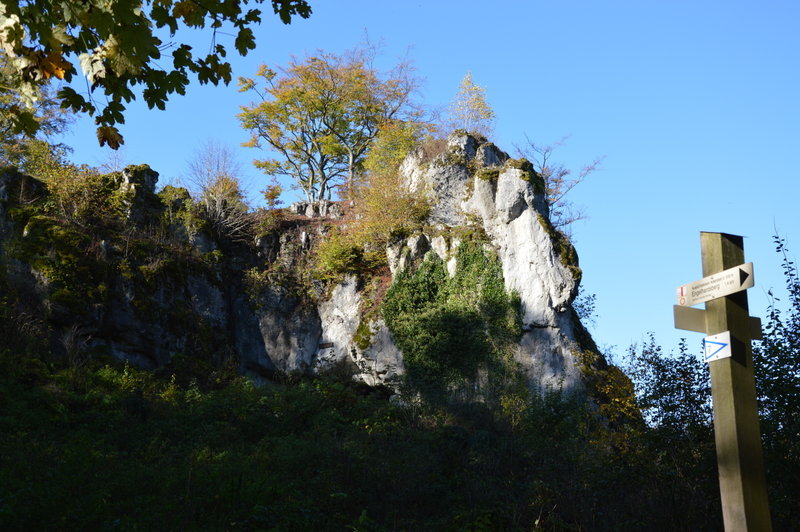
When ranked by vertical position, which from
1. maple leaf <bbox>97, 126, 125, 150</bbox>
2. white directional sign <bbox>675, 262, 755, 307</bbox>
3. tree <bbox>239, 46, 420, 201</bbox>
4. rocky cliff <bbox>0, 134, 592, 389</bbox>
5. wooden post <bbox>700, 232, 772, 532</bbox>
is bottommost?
wooden post <bbox>700, 232, 772, 532</bbox>

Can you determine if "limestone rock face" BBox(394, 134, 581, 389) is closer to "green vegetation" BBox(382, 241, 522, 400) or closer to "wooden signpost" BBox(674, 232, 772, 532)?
"green vegetation" BBox(382, 241, 522, 400)

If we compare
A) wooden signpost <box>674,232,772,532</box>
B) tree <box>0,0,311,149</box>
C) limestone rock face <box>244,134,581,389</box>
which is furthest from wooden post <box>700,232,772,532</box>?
limestone rock face <box>244,134,581,389</box>

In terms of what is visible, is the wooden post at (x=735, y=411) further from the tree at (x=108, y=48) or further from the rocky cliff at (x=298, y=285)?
the rocky cliff at (x=298, y=285)

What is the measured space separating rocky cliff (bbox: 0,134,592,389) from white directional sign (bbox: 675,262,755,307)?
11441mm

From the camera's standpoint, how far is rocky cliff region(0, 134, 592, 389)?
17.5 metres

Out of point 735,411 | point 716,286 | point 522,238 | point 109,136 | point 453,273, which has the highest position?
point 522,238

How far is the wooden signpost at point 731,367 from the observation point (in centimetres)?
541

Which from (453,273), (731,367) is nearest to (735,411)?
(731,367)

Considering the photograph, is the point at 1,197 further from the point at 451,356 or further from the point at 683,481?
the point at 683,481

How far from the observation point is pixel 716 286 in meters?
5.87

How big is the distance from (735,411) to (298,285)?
1700cm

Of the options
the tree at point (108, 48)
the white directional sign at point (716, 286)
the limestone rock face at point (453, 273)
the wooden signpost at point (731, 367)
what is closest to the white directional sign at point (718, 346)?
the wooden signpost at point (731, 367)

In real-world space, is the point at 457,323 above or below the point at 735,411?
above

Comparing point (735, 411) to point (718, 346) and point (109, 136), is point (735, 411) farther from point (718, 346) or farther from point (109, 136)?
point (109, 136)
